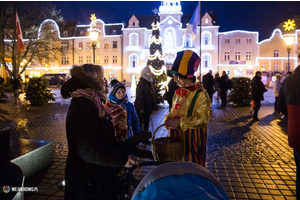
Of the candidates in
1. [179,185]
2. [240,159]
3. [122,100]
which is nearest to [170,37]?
[240,159]

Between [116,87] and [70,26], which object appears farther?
[70,26]

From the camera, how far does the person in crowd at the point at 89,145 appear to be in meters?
1.91

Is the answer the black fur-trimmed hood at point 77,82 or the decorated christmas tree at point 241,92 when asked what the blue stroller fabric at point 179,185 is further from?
the decorated christmas tree at point 241,92

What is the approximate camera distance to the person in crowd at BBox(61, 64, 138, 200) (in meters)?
1.91

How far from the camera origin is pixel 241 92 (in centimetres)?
1473

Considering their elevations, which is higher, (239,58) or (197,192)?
(239,58)

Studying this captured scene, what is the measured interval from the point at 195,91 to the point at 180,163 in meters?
1.38

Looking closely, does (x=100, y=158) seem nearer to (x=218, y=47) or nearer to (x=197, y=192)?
(x=197, y=192)

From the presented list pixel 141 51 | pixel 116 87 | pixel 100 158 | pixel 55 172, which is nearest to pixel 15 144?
pixel 55 172

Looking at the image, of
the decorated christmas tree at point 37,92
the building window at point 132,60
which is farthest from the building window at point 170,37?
the decorated christmas tree at point 37,92

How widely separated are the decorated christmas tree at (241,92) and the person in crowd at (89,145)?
13728 millimetres

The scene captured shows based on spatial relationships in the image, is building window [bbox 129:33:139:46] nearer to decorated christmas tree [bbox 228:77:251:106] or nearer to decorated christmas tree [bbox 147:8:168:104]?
decorated christmas tree [bbox 147:8:168:104]

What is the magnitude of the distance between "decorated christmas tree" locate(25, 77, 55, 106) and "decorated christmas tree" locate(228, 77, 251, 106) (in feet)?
38.4

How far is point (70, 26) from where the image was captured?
52.7 meters
